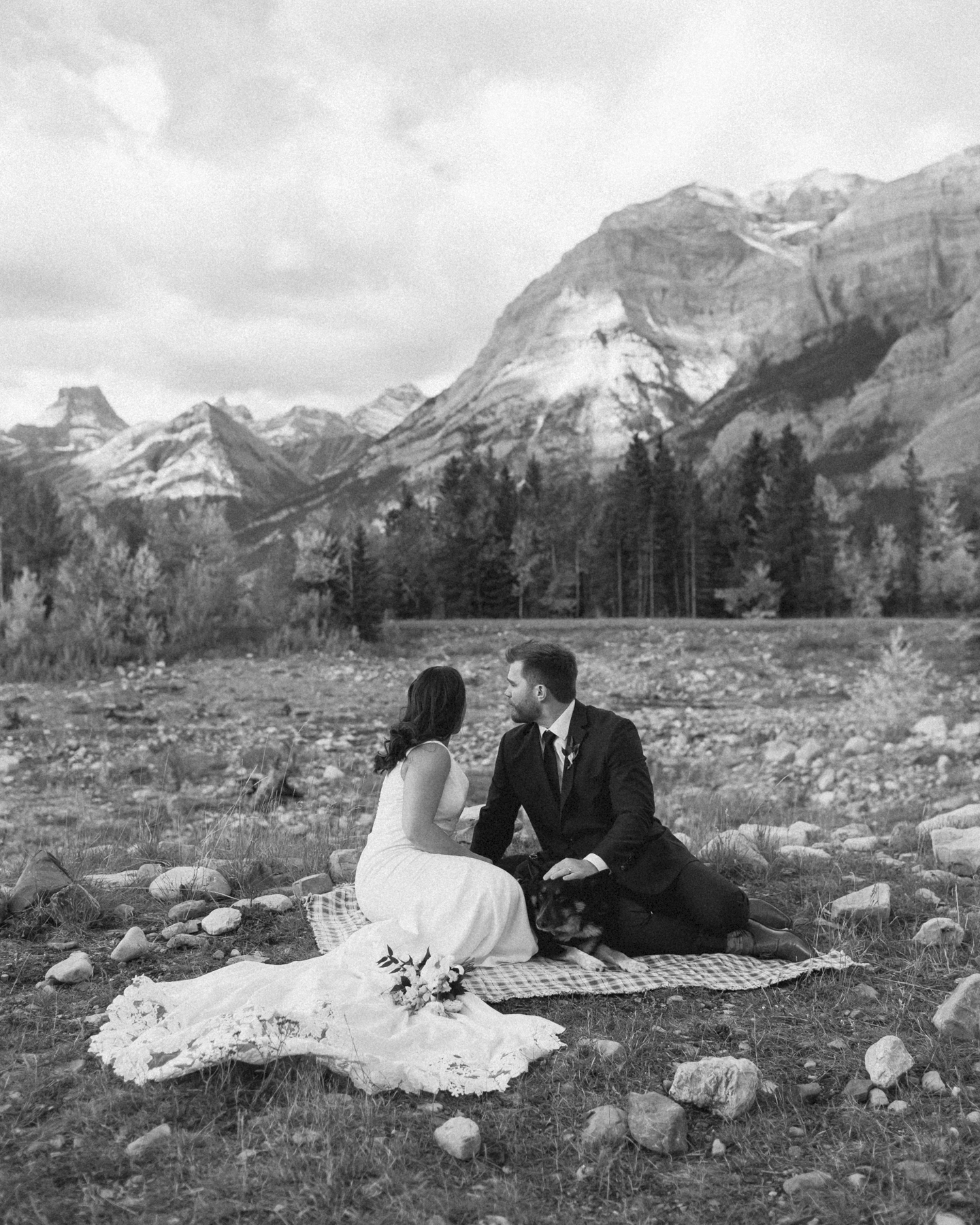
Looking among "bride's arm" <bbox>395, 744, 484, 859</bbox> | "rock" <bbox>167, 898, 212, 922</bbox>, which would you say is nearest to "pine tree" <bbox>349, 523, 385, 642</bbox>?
"rock" <bbox>167, 898, 212, 922</bbox>

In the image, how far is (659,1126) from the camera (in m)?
3.47

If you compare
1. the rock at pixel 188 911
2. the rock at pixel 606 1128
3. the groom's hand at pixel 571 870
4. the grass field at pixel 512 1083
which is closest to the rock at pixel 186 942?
the grass field at pixel 512 1083

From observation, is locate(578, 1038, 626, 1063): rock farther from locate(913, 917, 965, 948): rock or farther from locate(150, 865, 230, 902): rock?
locate(150, 865, 230, 902): rock

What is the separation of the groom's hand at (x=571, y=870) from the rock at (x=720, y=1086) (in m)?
1.65

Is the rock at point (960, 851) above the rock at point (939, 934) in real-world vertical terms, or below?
below

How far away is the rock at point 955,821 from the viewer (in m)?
8.91

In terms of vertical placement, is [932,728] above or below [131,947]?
below

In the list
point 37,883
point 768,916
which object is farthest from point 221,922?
point 768,916

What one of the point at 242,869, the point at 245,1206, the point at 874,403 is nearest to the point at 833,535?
the point at 242,869

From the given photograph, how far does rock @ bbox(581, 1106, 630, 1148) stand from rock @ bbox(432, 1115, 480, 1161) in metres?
0.39

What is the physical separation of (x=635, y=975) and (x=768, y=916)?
3.86 ft

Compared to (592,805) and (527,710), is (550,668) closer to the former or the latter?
(527,710)

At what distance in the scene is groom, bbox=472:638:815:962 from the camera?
5.64 metres

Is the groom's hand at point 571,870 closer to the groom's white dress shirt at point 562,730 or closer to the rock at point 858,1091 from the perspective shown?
the groom's white dress shirt at point 562,730
